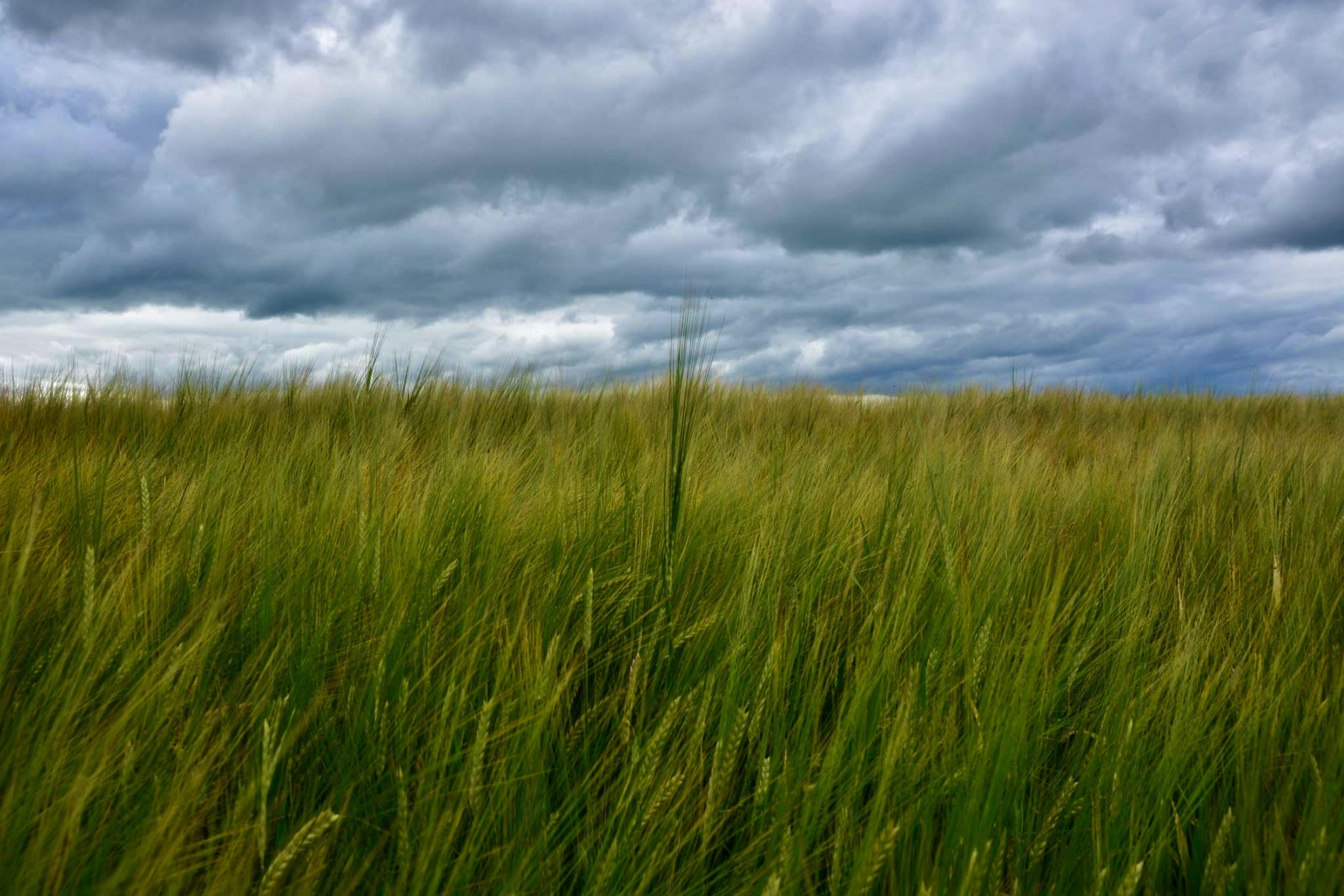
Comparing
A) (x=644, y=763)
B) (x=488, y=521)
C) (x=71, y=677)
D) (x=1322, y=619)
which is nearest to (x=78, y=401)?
(x=488, y=521)

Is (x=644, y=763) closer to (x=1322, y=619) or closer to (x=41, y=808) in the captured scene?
(x=41, y=808)

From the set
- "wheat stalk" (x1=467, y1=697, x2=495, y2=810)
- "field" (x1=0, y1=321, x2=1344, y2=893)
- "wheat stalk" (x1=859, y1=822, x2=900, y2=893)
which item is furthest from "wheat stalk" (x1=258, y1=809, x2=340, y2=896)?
"wheat stalk" (x1=859, y1=822, x2=900, y2=893)

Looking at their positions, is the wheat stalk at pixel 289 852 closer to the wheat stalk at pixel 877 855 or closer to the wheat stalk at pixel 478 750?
the wheat stalk at pixel 478 750

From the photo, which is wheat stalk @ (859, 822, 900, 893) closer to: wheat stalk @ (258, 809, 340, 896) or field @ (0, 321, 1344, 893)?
field @ (0, 321, 1344, 893)

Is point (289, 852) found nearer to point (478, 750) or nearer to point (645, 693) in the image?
point (478, 750)

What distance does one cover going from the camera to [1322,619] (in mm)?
1973

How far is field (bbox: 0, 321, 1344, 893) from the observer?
953 millimetres

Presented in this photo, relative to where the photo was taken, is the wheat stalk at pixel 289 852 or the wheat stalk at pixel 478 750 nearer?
the wheat stalk at pixel 289 852

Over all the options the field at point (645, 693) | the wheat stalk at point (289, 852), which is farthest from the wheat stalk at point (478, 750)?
the wheat stalk at point (289, 852)

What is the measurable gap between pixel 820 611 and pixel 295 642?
40.5 inches

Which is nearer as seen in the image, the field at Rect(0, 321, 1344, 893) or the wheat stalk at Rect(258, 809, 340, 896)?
the wheat stalk at Rect(258, 809, 340, 896)

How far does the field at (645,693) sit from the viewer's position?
3.13 feet

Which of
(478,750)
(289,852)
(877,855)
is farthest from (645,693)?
(289,852)

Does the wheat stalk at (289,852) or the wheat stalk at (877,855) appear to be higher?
the wheat stalk at (289,852)
